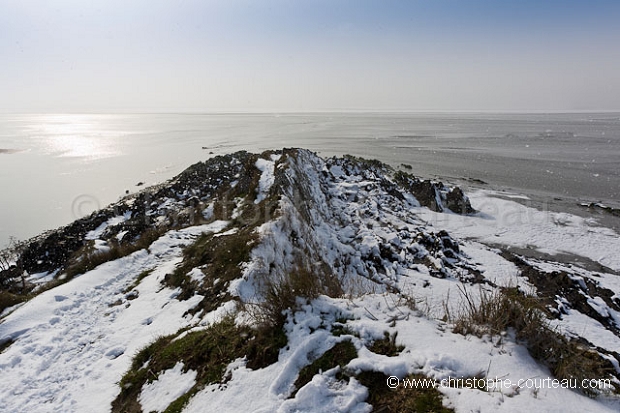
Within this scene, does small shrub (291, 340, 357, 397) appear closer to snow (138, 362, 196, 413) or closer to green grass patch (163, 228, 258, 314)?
snow (138, 362, 196, 413)

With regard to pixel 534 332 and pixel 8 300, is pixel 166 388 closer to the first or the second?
pixel 534 332

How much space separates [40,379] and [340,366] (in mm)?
5888

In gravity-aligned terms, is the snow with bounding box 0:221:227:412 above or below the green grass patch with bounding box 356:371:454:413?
below

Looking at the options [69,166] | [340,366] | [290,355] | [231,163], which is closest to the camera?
[340,366]

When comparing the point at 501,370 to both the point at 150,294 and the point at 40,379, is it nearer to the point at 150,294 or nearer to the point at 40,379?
the point at 40,379

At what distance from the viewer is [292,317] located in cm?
445

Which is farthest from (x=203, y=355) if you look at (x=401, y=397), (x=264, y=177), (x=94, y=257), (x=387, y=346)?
(x=264, y=177)

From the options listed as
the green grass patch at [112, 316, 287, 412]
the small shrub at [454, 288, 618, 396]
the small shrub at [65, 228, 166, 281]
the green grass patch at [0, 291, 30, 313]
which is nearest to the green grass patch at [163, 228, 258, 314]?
the green grass patch at [112, 316, 287, 412]

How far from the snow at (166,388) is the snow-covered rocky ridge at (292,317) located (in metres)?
0.02

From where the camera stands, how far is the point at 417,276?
43.0ft

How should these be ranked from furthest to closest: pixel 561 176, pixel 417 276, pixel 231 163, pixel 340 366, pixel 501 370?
pixel 231 163 → pixel 561 176 → pixel 417 276 → pixel 340 366 → pixel 501 370

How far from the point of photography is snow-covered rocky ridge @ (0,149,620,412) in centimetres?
337

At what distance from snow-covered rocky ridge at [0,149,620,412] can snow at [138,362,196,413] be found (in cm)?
2

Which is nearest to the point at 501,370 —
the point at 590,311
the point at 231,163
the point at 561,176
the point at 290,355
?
the point at 290,355
